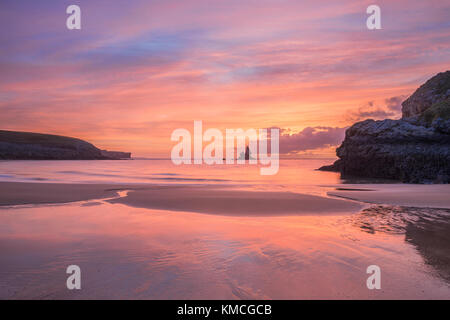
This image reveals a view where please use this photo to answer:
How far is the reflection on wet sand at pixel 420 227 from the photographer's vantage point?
620 centimetres

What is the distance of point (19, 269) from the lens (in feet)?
17.6

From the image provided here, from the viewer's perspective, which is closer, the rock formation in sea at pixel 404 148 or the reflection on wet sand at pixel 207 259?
the reflection on wet sand at pixel 207 259

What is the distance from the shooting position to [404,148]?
1241 inches

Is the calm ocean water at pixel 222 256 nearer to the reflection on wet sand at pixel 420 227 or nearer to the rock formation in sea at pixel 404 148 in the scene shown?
the reflection on wet sand at pixel 420 227

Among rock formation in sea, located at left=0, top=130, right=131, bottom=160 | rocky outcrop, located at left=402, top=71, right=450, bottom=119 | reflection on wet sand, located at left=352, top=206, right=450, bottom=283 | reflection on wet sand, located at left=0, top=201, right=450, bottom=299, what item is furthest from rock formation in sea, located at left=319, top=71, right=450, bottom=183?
rock formation in sea, located at left=0, top=130, right=131, bottom=160

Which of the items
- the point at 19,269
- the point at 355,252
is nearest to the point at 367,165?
the point at 355,252

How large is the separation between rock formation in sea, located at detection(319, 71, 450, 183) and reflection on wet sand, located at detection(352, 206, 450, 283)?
18.2 metres

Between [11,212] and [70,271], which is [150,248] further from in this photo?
[11,212]

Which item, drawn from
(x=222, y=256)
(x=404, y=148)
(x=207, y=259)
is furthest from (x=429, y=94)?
(x=207, y=259)

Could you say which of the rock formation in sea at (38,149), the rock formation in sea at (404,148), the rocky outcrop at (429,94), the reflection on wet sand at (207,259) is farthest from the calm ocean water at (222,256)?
the rock formation in sea at (38,149)

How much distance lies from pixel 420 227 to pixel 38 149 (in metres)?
172

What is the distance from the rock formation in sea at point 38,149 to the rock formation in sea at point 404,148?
476 feet

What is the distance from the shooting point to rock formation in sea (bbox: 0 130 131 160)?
448ft
